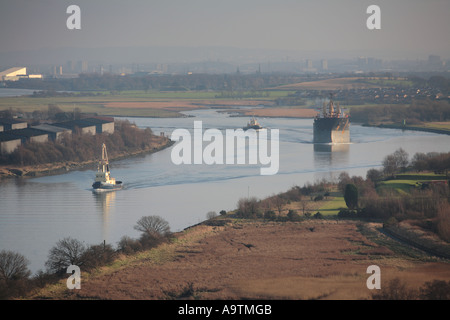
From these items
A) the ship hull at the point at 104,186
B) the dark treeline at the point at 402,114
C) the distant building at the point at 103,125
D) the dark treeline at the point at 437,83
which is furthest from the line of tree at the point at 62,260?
the dark treeline at the point at 437,83

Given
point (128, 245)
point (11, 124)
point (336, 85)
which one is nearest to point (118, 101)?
point (336, 85)

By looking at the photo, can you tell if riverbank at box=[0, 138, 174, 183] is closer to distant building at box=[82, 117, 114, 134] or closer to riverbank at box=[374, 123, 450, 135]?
distant building at box=[82, 117, 114, 134]

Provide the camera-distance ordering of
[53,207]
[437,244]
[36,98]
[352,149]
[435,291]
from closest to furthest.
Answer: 1. [435,291]
2. [437,244]
3. [53,207]
4. [352,149]
5. [36,98]

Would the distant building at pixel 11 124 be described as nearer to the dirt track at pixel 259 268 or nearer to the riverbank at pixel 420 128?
the dirt track at pixel 259 268

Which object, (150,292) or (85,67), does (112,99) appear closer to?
(150,292)

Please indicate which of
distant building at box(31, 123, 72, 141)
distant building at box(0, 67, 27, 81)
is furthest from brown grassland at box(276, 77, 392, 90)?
distant building at box(31, 123, 72, 141)

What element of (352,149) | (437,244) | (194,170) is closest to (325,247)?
(437,244)
